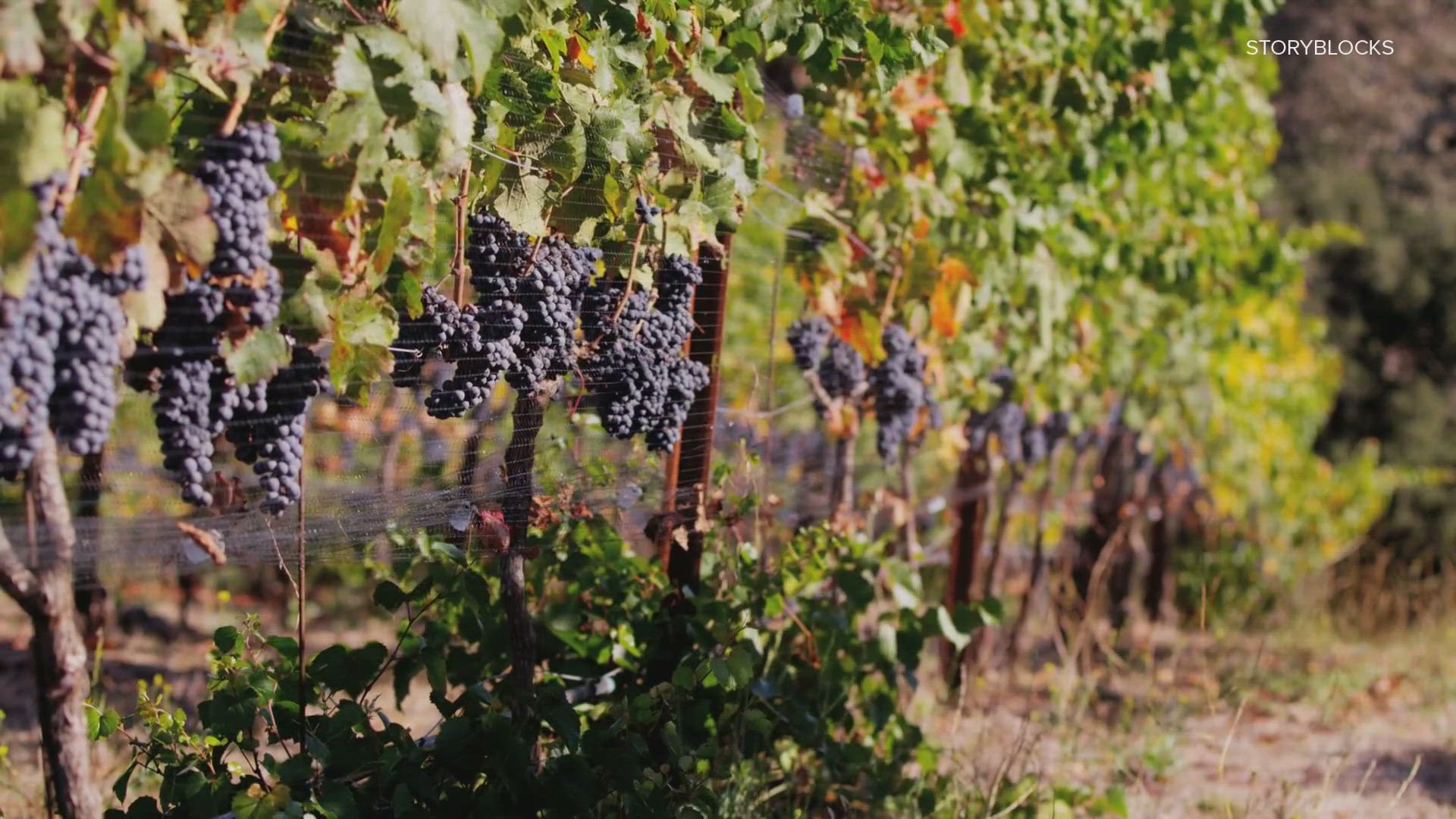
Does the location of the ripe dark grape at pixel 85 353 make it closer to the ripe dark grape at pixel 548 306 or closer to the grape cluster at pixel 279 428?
the grape cluster at pixel 279 428

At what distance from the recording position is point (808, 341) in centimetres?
333

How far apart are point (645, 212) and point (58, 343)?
1.13 m

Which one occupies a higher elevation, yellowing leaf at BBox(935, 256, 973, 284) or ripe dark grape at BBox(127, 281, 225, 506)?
yellowing leaf at BBox(935, 256, 973, 284)

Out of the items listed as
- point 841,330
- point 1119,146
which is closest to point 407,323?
point 841,330

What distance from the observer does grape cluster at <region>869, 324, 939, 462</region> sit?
3.51m

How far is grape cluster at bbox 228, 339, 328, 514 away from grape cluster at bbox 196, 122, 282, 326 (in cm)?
19

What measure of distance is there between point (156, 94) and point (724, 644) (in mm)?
1546

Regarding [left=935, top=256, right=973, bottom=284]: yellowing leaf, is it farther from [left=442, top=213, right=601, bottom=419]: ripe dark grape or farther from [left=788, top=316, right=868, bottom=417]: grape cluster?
[left=442, top=213, right=601, bottom=419]: ripe dark grape

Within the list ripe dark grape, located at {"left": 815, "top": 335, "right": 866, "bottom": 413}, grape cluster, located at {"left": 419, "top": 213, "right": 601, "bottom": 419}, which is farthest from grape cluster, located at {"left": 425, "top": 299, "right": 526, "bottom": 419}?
ripe dark grape, located at {"left": 815, "top": 335, "right": 866, "bottom": 413}

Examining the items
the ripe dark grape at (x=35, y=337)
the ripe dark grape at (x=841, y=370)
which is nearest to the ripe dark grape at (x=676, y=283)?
the ripe dark grape at (x=841, y=370)

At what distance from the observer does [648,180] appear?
2.54m

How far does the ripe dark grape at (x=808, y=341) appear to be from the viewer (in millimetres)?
3334

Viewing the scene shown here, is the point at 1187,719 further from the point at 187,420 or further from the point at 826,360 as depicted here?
the point at 187,420

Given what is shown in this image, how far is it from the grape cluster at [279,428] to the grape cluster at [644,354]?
62cm
